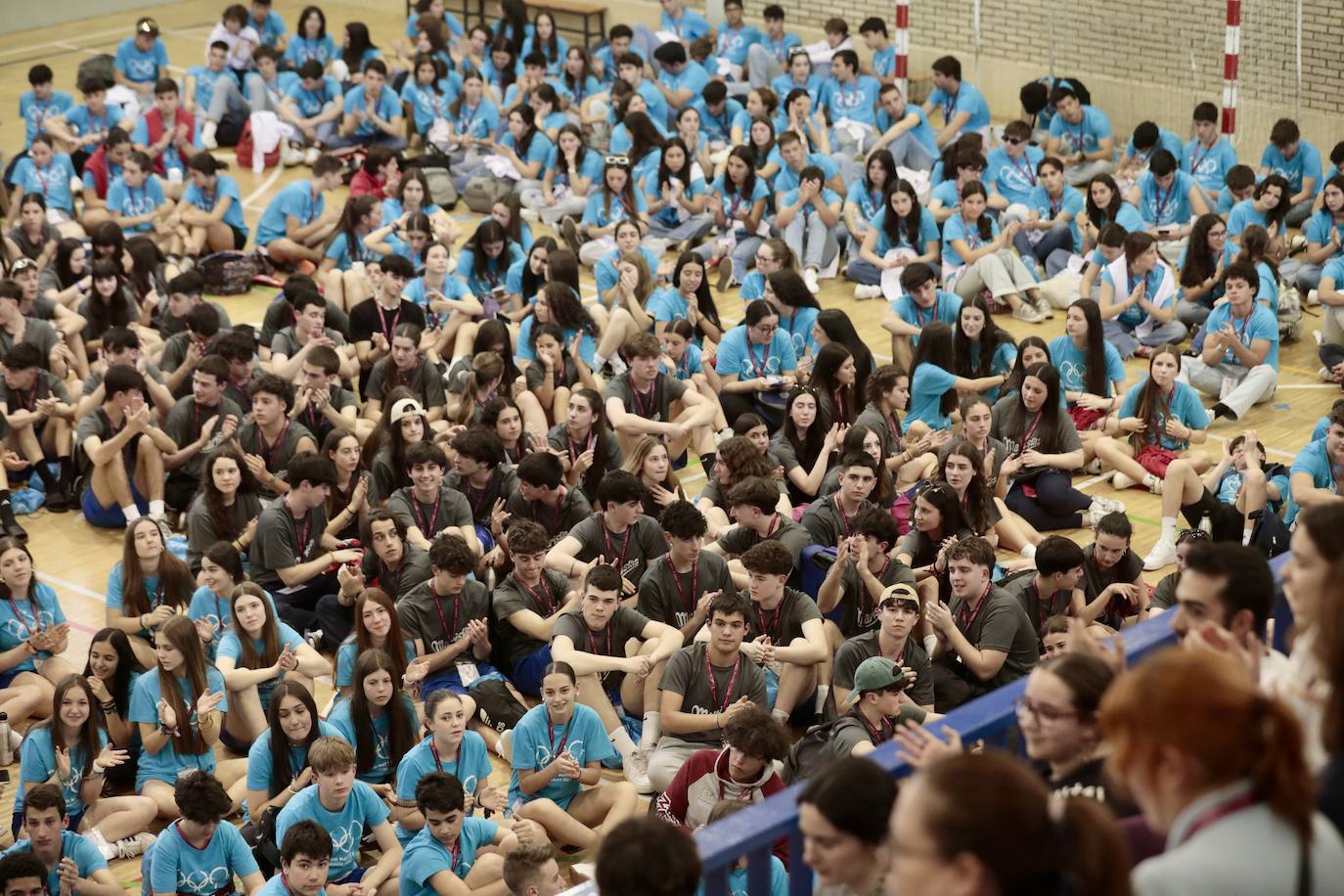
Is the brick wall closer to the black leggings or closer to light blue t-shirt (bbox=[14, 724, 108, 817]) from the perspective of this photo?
the black leggings

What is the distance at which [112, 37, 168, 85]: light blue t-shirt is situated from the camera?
1769 centimetres

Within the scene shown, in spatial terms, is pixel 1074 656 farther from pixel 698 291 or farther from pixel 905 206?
pixel 905 206

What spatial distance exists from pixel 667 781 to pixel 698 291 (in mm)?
5089

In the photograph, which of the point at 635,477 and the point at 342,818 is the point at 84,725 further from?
the point at 635,477

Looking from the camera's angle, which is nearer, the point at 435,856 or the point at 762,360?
the point at 435,856

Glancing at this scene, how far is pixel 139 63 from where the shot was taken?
58.1 feet

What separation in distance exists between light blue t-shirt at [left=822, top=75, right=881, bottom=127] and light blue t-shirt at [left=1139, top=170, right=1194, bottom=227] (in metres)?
3.21

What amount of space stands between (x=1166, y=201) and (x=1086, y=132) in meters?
1.88

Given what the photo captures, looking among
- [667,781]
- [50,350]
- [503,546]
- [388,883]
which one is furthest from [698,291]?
[388,883]

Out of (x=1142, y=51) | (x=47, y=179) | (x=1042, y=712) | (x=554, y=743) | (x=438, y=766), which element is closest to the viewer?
(x=1042, y=712)

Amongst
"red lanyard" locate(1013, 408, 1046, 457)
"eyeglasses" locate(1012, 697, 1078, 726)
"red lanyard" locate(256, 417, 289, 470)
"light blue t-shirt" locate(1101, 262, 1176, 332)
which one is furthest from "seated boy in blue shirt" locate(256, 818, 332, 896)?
"light blue t-shirt" locate(1101, 262, 1176, 332)

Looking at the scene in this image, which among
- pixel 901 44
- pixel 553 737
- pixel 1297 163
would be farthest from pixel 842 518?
pixel 901 44

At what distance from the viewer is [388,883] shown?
→ 6715 mm

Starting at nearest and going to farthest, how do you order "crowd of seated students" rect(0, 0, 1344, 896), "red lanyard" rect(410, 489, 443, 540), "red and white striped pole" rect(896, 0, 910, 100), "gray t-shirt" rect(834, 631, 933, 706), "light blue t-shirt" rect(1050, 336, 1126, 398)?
"crowd of seated students" rect(0, 0, 1344, 896) → "gray t-shirt" rect(834, 631, 933, 706) → "red lanyard" rect(410, 489, 443, 540) → "light blue t-shirt" rect(1050, 336, 1126, 398) → "red and white striped pole" rect(896, 0, 910, 100)
